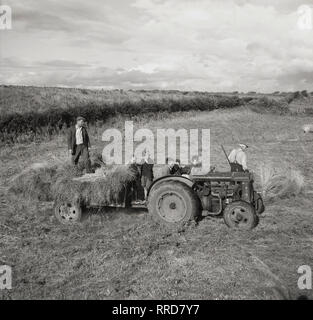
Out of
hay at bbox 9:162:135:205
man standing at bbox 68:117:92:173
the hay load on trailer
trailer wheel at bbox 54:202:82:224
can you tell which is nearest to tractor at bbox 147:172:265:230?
the hay load on trailer

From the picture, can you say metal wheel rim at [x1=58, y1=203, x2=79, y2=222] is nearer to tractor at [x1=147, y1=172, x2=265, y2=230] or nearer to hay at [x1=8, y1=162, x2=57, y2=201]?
hay at [x1=8, y1=162, x2=57, y2=201]

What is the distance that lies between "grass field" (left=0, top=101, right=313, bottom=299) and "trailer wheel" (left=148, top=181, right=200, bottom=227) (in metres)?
0.23

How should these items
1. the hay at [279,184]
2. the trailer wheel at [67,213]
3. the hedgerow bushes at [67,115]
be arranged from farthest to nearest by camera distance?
the hedgerow bushes at [67,115] < the hay at [279,184] < the trailer wheel at [67,213]

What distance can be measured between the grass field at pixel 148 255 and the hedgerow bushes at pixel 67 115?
10.1 m

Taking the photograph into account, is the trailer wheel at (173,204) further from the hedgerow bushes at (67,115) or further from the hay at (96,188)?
the hedgerow bushes at (67,115)

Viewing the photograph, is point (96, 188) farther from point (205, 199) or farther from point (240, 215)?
point (240, 215)

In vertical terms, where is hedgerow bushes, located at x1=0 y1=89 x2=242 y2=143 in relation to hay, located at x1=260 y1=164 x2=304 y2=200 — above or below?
above

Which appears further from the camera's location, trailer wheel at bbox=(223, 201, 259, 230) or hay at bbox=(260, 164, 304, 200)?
A: hay at bbox=(260, 164, 304, 200)

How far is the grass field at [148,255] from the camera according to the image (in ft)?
17.4

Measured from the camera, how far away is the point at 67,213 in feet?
25.8

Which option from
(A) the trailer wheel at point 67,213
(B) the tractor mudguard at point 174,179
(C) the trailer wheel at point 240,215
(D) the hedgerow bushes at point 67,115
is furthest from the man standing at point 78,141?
(D) the hedgerow bushes at point 67,115

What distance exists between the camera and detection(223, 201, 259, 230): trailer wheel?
7266 millimetres
